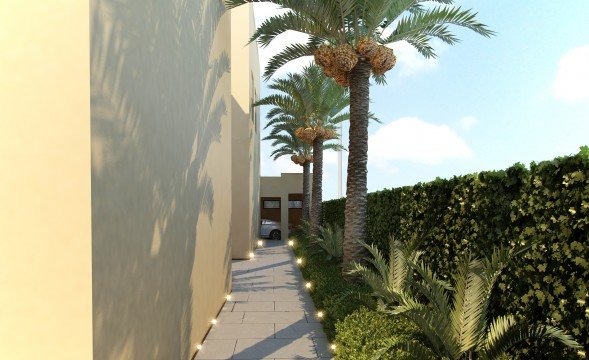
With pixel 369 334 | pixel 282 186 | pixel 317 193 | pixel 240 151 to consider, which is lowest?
pixel 369 334

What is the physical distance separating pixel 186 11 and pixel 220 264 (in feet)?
15.7

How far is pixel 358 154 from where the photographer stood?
838cm

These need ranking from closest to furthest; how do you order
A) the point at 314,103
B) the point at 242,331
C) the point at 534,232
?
1. the point at 534,232
2. the point at 242,331
3. the point at 314,103

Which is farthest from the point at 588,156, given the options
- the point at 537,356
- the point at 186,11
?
the point at 186,11

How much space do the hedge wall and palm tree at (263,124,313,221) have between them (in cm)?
1589

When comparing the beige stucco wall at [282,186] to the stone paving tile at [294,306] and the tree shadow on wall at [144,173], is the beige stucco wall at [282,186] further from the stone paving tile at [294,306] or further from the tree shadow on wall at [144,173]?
the tree shadow on wall at [144,173]

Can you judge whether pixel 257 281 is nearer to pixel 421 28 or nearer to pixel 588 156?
pixel 421 28

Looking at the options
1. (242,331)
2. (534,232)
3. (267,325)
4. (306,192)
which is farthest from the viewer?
(306,192)

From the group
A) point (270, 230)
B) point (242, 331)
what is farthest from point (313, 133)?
point (242, 331)

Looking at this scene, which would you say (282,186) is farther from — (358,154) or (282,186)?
(358,154)

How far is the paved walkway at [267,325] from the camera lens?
18.0ft

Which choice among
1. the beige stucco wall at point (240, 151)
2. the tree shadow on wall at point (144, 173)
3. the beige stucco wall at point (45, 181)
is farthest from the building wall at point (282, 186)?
the beige stucco wall at point (45, 181)

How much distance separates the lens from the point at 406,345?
147 inches

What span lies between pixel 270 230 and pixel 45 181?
2169 centimetres
